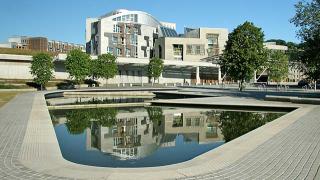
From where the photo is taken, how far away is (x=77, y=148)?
13.5 m

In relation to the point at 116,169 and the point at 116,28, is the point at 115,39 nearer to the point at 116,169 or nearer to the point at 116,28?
the point at 116,28

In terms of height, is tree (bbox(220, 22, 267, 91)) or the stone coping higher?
tree (bbox(220, 22, 267, 91))

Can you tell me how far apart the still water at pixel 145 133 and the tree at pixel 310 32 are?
1056 cm

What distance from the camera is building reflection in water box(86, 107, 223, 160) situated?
1368 cm

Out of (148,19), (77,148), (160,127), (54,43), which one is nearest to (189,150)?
(77,148)

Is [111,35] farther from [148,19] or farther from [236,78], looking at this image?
[236,78]

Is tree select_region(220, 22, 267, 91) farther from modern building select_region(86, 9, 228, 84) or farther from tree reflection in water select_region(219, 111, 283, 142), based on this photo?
modern building select_region(86, 9, 228, 84)

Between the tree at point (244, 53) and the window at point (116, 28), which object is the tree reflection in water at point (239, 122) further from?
the window at point (116, 28)

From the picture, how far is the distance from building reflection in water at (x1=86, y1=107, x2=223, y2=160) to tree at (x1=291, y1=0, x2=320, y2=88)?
504 inches

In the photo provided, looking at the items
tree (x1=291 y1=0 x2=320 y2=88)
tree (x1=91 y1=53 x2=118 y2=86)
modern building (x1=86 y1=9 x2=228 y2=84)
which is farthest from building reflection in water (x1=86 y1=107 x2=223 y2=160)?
modern building (x1=86 y1=9 x2=228 y2=84)

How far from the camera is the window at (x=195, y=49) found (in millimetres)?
99562

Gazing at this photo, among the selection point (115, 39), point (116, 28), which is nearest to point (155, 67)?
point (115, 39)

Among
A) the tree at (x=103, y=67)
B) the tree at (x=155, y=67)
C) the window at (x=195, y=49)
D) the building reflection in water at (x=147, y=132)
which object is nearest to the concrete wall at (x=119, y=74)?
Answer: the window at (x=195, y=49)

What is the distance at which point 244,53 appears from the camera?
40.8 meters
